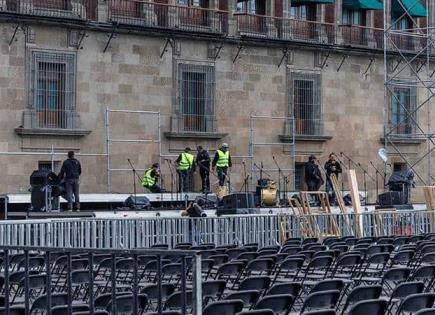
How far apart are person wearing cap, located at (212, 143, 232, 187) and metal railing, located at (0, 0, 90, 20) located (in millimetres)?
5698

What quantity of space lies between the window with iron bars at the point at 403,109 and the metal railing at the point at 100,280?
31338 millimetres

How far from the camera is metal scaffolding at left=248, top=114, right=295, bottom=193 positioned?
42.2 m

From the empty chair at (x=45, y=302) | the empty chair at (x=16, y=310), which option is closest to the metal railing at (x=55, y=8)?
the empty chair at (x=45, y=302)

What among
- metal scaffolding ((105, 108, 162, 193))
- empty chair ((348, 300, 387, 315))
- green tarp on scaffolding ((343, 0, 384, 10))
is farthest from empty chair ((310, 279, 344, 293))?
green tarp on scaffolding ((343, 0, 384, 10))

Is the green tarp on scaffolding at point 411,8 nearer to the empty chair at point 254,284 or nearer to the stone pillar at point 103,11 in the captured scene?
the stone pillar at point 103,11

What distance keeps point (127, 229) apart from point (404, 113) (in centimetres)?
2461

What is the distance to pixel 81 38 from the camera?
3788 cm

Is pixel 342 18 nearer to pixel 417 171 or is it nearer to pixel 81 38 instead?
pixel 417 171

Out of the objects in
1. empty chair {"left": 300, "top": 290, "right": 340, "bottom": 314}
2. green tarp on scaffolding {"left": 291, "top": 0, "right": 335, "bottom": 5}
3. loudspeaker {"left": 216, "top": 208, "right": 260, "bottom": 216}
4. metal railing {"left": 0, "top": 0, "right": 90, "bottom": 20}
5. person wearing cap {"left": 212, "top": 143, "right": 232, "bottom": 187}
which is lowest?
empty chair {"left": 300, "top": 290, "right": 340, "bottom": 314}

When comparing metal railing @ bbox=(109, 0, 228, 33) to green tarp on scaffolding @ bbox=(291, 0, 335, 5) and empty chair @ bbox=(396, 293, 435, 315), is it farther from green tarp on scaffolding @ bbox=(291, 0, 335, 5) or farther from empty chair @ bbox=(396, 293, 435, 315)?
empty chair @ bbox=(396, 293, 435, 315)

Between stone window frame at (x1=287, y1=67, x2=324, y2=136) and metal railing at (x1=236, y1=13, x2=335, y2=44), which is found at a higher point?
metal railing at (x1=236, y1=13, x2=335, y2=44)

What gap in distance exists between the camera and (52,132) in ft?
120

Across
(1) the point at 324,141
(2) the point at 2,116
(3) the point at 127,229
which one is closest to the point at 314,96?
(1) the point at 324,141

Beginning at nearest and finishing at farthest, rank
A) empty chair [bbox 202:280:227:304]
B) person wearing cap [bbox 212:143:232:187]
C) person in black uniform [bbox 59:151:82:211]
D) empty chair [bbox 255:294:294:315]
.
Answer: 1. empty chair [bbox 255:294:294:315]
2. empty chair [bbox 202:280:227:304]
3. person in black uniform [bbox 59:151:82:211]
4. person wearing cap [bbox 212:143:232:187]
